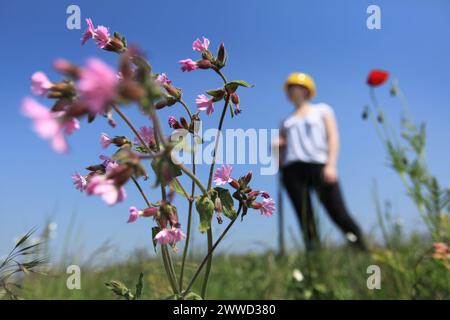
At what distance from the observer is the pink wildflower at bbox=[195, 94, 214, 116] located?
929 millimetres

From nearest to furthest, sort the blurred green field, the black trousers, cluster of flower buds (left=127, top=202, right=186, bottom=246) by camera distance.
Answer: cluster of flower buds (left=127, top=202, right=186, bottom=246)
the blurred green field
the black trousers

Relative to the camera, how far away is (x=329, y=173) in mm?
4465

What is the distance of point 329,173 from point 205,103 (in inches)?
146

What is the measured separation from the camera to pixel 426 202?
1908 mm

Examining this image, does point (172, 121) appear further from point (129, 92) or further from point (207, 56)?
point (129, 92)

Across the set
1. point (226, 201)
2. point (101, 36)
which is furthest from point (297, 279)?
point (101, 36)

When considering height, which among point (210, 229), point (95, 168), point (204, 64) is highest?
point (204, 64)

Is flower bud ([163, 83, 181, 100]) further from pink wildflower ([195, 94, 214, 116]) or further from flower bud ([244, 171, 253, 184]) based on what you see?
flower bud ([244, 171, 253, 184])

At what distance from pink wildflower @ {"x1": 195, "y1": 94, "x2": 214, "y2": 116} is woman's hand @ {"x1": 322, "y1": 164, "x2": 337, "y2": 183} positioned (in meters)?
3.63

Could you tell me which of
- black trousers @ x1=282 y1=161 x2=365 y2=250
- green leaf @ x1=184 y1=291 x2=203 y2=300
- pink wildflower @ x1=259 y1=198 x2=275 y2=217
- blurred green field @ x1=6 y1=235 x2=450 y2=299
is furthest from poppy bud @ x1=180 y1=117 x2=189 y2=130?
black trousers @ x1=282 y1=161 x2=365 y2=250

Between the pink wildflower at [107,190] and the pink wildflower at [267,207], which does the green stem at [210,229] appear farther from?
the pink wildflower at [107,190]

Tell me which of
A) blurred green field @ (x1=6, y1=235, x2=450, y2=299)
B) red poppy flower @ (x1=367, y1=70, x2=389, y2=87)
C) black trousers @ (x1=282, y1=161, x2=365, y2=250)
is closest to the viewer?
blurred green field @ (x1=6, y1=235, x2=450, y2=299)
